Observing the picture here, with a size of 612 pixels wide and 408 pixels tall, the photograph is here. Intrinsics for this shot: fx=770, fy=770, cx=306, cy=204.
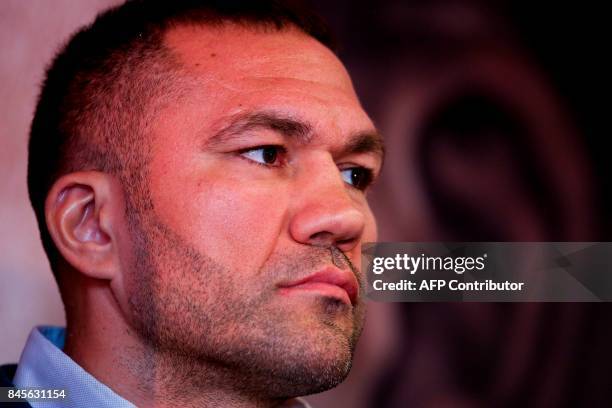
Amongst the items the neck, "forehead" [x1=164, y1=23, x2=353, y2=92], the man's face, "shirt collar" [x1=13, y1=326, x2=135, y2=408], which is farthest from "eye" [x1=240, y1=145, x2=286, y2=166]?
"shirt collar" [x1=13, y1=326, x2=135, y2=408]

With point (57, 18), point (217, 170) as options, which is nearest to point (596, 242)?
point (217, 170)

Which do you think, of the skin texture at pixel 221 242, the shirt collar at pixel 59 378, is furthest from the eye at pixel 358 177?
the shirt collar at pixel 59 378

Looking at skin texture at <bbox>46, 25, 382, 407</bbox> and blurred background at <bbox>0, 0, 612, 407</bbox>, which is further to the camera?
blurred background at <bbox>0, 0, 612, 407</bbox>

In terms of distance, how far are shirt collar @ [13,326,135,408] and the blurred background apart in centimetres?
35

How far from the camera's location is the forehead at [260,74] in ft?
3.92

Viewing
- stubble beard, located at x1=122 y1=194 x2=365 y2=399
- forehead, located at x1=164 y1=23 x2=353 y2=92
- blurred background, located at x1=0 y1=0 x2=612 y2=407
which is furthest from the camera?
blurred background, located at x1=0 y1=0 x2=612 y2=407

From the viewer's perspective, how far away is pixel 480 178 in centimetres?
165

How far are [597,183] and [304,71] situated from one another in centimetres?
75

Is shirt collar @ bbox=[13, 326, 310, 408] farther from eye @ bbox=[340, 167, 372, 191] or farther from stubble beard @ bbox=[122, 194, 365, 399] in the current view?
eye @ bbox=[340, 167, 372, 191]

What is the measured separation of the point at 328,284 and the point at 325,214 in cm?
11

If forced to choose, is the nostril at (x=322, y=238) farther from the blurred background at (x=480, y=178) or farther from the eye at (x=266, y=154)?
the blurred background at (x=480, y=178)

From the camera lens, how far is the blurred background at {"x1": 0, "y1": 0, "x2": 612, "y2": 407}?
1619mm

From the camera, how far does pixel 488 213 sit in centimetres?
164

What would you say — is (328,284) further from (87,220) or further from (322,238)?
(87,220)
